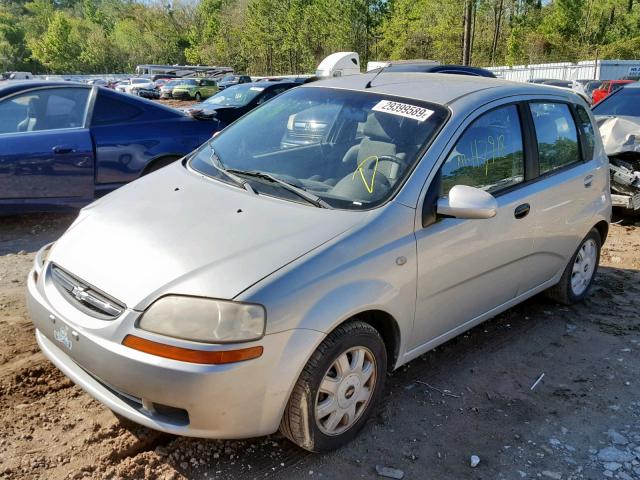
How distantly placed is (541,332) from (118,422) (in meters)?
2.95

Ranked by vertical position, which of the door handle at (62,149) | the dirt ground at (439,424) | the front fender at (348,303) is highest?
the door handle at (62,149)

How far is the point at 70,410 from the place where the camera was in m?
2.98

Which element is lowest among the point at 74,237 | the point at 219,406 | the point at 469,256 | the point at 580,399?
the point at 580,399

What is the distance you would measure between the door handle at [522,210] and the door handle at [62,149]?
4.39 metres

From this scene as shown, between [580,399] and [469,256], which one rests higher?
[469,256]

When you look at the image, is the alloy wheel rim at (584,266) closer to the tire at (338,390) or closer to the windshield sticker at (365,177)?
the windshield sticker at (365,177)

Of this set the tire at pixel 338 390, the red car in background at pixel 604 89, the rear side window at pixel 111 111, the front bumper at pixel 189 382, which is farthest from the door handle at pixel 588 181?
the red car in background at pixel 604 89

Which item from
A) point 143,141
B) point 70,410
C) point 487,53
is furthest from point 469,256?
point 487,53

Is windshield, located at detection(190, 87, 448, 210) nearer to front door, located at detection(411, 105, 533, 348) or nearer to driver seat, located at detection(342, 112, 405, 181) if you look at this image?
driver seat, located at detection(342, 112, 405, 181)

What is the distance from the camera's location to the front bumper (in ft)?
7.32

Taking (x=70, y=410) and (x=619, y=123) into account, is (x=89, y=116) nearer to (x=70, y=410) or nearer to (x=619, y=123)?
(x=70, y=410)

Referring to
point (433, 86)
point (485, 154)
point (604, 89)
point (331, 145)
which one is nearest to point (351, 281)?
point (331, 145)

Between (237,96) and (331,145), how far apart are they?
779 centimetres

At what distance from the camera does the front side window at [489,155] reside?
319 cm
